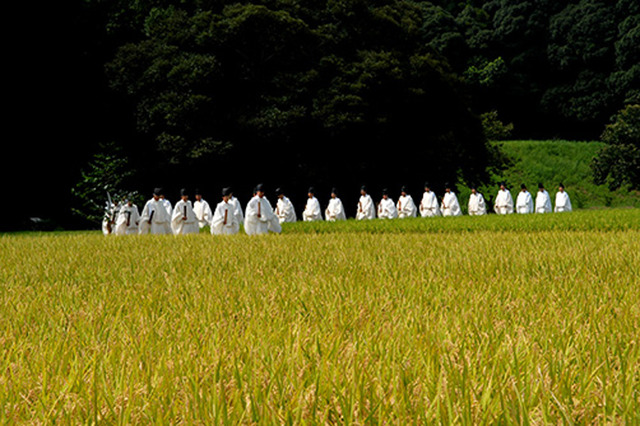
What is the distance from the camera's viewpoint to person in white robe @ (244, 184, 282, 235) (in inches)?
682

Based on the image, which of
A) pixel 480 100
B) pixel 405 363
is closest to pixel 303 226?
pixel 405 363

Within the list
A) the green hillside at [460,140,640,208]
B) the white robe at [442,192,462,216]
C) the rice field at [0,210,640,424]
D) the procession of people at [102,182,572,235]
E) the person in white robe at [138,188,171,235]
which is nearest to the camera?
the rice field at [0,210,640,424]

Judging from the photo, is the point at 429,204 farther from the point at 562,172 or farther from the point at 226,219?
the point at 562,172

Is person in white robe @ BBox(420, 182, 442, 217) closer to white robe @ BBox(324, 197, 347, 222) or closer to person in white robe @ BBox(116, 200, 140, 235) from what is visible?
white robe @ BBox(324, 197, 347, 222)

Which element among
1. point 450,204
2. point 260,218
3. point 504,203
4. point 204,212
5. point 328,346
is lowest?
point 328,346

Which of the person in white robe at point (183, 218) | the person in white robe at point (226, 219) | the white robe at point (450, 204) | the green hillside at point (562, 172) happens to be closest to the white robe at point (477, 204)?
the white robe at point (450, 204)

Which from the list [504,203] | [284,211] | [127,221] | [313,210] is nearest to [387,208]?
[313,210]

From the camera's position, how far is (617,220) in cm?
1667

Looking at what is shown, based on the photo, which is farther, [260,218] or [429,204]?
[429,204]

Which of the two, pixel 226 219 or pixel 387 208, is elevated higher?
pixel 387 208

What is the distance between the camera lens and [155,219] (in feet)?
70.1

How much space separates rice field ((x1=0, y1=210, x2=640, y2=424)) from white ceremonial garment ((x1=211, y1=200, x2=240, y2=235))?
12041mm

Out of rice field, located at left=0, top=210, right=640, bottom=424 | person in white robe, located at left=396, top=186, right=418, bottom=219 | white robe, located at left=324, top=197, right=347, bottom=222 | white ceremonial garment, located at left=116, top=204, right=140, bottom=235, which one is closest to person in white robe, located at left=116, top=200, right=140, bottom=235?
white ceremonial garment, located at left=116, top=204, right=140, bottom=235

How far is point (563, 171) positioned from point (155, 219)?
36.6 m
